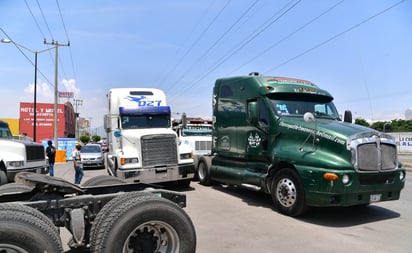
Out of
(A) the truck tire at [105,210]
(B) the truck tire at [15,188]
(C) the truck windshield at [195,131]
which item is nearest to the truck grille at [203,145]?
(C) the truck windshield at [195,131]

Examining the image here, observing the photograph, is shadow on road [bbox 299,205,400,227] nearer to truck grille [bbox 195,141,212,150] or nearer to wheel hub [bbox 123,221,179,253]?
wheel hub [bbox 123,221,179,253]

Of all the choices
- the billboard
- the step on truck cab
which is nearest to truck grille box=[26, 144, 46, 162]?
the step on truck cab

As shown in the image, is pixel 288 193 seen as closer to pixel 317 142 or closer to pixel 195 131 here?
pixel 317 142

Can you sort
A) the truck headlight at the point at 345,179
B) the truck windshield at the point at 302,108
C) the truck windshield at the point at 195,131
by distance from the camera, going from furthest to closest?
the truck windshield at the point at 195,131
the truck windshield at the point at 302,108
the truck headlight at the point at 345,179

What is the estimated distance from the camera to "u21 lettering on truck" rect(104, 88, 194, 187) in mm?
11023

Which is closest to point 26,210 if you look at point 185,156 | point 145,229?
point 145,229

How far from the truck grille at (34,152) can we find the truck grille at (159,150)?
3969mm

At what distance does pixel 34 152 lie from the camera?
40.7 feet

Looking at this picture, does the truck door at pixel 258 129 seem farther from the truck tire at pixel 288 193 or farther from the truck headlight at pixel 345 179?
the truck headlight at pixel 345 179

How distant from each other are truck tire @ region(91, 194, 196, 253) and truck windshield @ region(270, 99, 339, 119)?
4.98 meters

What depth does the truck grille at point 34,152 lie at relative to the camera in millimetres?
11837

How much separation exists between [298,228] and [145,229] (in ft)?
11.4

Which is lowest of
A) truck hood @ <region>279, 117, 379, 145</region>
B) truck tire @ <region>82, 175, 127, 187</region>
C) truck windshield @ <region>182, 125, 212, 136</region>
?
truck tire @ <region>82, 175, 127, 187</region>

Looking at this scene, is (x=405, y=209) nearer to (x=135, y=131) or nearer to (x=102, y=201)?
(x=102, y=201)
